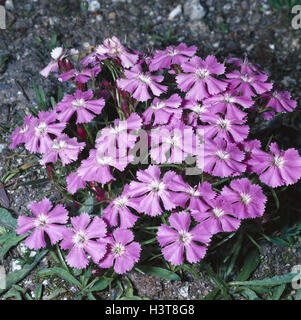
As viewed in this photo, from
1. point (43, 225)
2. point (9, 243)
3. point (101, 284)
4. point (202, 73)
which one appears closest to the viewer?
point (43, 225)

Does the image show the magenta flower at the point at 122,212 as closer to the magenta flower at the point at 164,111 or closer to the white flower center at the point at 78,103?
the magenta flower at the point at 164,111

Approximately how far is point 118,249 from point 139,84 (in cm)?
69

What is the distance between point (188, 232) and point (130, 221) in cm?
23

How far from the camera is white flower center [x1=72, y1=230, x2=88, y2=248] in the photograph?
66.2 inches

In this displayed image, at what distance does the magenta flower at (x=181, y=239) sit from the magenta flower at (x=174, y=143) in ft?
0.73

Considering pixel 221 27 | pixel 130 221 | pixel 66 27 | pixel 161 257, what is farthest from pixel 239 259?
pixel 66 27

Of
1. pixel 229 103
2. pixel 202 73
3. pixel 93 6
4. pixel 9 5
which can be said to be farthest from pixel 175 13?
pixel 229 103

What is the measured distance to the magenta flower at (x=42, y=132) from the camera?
5.84 feet

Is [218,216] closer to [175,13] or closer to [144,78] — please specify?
[144,78]

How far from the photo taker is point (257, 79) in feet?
6.27

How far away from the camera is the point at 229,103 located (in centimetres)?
181

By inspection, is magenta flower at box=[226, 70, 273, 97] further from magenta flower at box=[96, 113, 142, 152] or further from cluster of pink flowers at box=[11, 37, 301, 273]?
magenta flower at box=[96, 113, 142, 152]

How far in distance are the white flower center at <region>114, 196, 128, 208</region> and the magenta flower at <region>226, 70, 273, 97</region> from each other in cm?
68

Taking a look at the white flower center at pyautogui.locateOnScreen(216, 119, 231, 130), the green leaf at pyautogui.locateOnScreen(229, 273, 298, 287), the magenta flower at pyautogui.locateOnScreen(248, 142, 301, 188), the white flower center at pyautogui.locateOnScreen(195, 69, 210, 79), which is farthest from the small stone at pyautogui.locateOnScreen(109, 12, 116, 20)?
the green leaf at pyautogui.locateOnScreen(229, 273, 298, 287)
